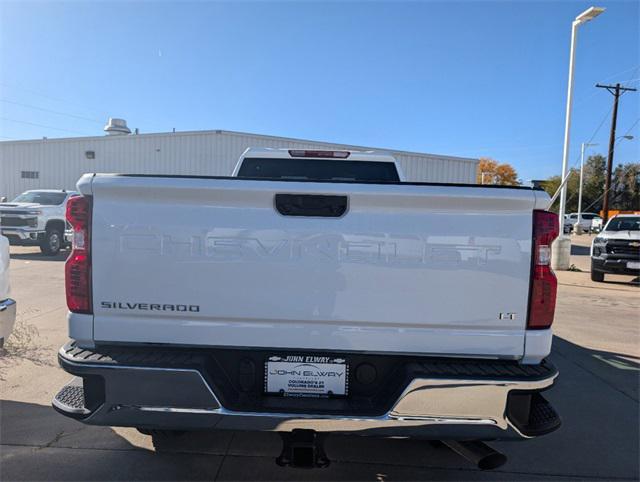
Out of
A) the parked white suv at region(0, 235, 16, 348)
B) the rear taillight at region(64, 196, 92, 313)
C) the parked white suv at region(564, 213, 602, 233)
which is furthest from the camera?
the parked white suv at region(564, 213, 602, 233)

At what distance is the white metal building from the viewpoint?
23891 mm

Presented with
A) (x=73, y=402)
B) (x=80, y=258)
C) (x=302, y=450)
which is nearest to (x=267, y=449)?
(x=302, y=450)

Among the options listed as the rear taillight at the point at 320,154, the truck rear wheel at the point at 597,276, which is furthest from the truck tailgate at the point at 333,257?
the truck rear wheel at the point at 597,276

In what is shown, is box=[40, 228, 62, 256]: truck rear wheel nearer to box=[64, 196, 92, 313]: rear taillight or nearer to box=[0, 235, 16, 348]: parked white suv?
box=[0, 235, 16, 348]: parked white suv

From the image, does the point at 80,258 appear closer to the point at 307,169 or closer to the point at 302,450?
the point at 302,450

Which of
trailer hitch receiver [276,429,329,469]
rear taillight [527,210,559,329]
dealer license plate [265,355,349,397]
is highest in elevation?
rear taillight [527,210,559,329]

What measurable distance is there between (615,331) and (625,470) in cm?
468

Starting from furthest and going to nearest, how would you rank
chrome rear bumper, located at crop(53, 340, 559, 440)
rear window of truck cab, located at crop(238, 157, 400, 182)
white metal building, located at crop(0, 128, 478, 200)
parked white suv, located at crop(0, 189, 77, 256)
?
1. white metal building, located at crop(0, 128, 478, 200)
2. parked white suv, located at crop(0, 189, 77, 256)
3. rear window of truck cab, located at crop(238, 157, 400, 182)
4. chrome rear bumper, located at crop(53, 340, 559, 440)

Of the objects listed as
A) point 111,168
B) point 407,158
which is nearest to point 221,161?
point 111,168

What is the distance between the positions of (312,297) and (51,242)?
1477cm

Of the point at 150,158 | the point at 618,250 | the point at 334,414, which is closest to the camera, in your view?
the point at 334,414

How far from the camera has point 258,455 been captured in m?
3.22

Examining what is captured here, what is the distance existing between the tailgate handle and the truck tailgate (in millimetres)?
31

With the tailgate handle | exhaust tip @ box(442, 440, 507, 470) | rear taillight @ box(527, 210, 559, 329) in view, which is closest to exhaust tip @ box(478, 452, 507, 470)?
exhaust tip @ box(442, 440, 507, 470)
